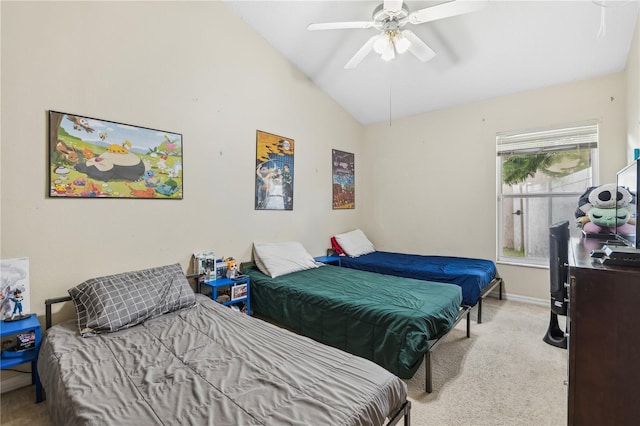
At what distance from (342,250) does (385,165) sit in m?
1.64

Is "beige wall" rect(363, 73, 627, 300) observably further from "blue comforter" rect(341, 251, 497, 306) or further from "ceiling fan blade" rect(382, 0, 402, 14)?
"ceiling fan blade" rect(382, 0, 402, 14)

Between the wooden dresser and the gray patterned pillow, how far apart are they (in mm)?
2341

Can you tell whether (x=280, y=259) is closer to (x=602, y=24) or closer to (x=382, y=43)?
(x=382, y=43)

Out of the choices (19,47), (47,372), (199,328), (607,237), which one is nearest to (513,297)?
(607,237)

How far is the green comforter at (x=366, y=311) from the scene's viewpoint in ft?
6.24

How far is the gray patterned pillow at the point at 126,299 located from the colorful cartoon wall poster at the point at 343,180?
2.74 m

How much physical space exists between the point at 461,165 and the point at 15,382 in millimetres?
4931

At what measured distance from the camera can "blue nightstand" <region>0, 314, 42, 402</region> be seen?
175cm

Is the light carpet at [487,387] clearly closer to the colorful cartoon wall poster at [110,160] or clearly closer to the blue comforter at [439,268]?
the blue comforter at [439,268]

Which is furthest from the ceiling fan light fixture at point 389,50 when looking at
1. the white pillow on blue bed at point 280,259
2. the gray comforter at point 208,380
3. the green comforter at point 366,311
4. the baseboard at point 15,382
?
the baseboard at point 15,382

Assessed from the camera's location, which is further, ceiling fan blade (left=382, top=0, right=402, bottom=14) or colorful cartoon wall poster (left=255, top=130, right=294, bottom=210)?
colorful cartoon wall poster (left=255, top=130, right=294, bottom=210)

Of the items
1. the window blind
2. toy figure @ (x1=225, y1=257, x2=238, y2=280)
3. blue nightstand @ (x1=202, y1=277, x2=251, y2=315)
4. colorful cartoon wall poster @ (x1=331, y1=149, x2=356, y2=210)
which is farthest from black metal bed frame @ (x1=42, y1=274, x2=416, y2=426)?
the window blind

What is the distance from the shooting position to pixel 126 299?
198 cm

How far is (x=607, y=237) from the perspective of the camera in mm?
2238
